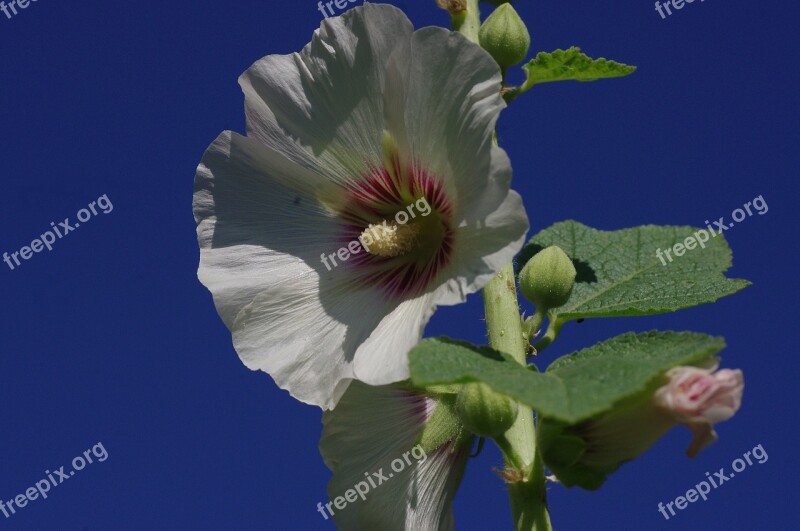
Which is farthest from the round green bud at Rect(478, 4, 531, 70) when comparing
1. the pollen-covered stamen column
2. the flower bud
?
the flower bud

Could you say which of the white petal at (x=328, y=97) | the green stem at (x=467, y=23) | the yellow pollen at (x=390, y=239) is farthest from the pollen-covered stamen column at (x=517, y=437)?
the green stem at (x=467, y=23)

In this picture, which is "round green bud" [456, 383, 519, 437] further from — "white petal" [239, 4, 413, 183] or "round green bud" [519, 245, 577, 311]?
"white petal" [239, 4, 413, 183]

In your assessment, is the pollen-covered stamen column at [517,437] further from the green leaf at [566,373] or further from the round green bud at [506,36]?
the round green bud at [506,36]

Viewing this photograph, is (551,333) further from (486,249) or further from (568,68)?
(568,68)

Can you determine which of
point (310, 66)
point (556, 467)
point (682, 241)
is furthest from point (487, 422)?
point (682, 241)

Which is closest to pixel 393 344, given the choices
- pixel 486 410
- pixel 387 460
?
pixel 486 410
